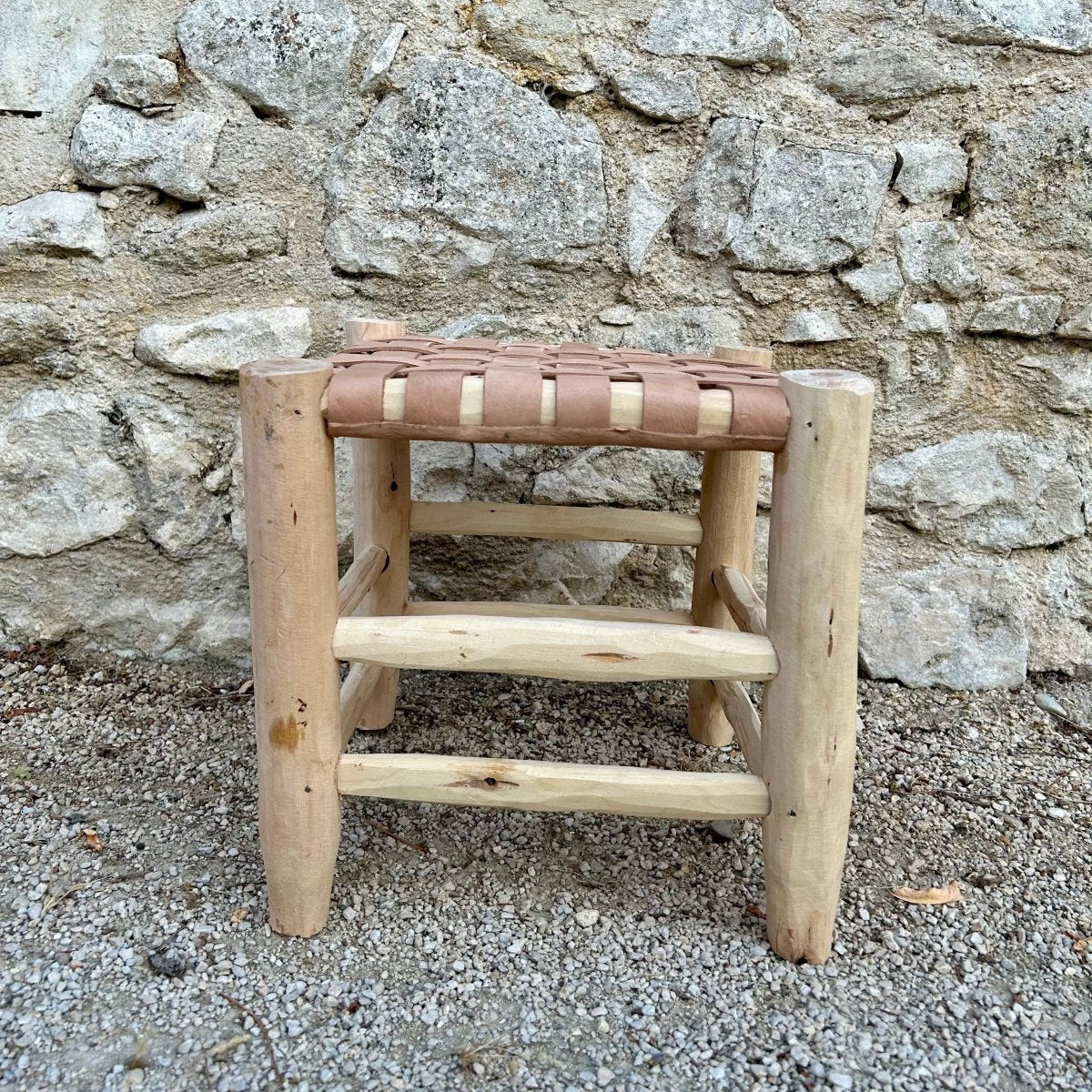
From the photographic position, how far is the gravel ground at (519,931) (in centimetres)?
78

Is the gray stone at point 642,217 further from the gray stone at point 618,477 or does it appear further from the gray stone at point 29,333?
the gray stone at point 29,333

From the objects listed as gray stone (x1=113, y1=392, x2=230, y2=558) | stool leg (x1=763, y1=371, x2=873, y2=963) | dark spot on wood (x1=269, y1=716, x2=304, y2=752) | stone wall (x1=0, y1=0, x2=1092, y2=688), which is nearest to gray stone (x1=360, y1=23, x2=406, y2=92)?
stone wall (x1=0, y1=0, x2=1092, y2=688)

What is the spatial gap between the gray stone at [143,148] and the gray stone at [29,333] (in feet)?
0.65

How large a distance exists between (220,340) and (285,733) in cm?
69

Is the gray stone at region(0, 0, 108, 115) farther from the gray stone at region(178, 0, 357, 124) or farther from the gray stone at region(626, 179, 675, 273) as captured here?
the gray stone at region(626, 179, 675, 273)

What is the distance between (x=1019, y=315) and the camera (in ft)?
4.37

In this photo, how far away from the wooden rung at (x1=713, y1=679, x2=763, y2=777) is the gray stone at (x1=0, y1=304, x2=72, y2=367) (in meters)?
1.04

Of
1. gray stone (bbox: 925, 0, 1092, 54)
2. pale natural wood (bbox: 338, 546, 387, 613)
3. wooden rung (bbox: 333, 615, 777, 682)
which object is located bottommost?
pale natural wood (bbox: 338, 546, 387, 613)

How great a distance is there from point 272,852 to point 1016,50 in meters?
1.43

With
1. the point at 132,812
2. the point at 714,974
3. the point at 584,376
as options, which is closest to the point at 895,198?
the point at 584,376

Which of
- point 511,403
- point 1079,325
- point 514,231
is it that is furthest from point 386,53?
point 1079,325

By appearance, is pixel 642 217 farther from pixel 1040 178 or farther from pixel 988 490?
pixel 988 490

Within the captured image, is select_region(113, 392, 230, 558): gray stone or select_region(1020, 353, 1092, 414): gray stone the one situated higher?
select_region(1020, 353, 1092, 414): gray stone

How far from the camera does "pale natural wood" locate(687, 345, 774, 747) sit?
3.92 feet
